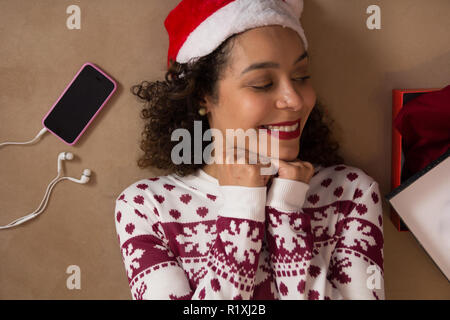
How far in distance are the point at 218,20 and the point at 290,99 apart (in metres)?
0.28

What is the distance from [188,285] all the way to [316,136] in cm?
65

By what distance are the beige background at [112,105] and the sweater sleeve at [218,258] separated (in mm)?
335

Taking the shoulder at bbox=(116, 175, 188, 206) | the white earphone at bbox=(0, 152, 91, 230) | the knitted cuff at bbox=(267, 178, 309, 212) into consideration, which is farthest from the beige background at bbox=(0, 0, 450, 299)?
the knitted cuff at bbox=(267, 178, 309, 212)

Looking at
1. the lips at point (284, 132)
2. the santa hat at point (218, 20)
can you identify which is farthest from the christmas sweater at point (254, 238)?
the santa hat at point (218, 20)

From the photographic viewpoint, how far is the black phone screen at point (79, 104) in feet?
3.88

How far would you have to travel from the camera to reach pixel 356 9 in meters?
1.17

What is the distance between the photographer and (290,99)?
35.2 inches

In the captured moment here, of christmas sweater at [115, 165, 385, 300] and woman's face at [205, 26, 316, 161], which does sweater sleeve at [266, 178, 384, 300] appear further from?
woman's face at [205, 26, 316, 161]

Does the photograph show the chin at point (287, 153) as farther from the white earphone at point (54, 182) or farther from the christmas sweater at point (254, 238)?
the white earphone at point (54, 182)

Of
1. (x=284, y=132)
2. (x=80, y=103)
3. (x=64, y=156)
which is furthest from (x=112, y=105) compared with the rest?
(x=284, y=132)

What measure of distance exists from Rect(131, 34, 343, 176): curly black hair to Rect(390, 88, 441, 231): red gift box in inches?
7.5

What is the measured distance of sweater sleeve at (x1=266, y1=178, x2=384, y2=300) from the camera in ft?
2.99

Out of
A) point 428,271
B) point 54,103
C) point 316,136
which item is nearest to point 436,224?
A: point 428,271
